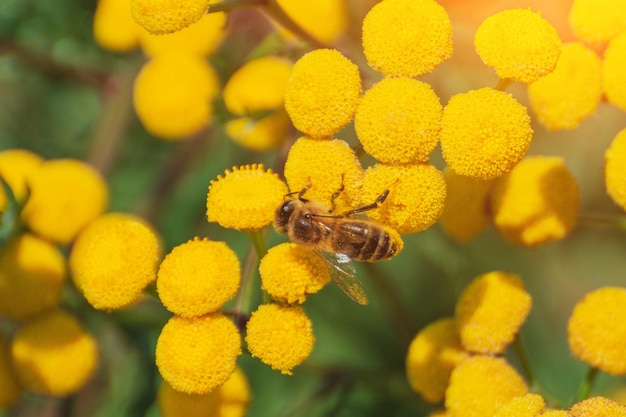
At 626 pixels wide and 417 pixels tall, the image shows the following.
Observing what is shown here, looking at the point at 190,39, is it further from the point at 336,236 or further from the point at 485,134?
the point at 485,134

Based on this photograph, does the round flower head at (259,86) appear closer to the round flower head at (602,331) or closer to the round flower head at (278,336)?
the round flower head at (278,336)

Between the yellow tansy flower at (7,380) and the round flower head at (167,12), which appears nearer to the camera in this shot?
the round flower head at (167,12)

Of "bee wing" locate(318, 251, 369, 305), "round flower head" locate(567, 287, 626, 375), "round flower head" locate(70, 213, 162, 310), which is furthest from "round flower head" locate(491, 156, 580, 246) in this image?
"round flower head" locate(70, 213, 162, 310)

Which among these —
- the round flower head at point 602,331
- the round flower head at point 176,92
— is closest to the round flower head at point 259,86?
the round flower head at point 176,92

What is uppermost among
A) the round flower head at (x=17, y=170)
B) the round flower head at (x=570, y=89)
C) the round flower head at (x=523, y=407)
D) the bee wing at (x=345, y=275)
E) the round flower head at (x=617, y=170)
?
the round flower head at (x=570, y=89)

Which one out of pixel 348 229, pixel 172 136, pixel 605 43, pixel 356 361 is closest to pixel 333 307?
pixel 356 361

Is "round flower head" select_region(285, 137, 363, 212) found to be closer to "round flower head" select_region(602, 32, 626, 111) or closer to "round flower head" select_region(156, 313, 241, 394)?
"round flower head" select_region(156, 313, 241, 394)

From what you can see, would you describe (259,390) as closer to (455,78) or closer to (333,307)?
(333,307)
